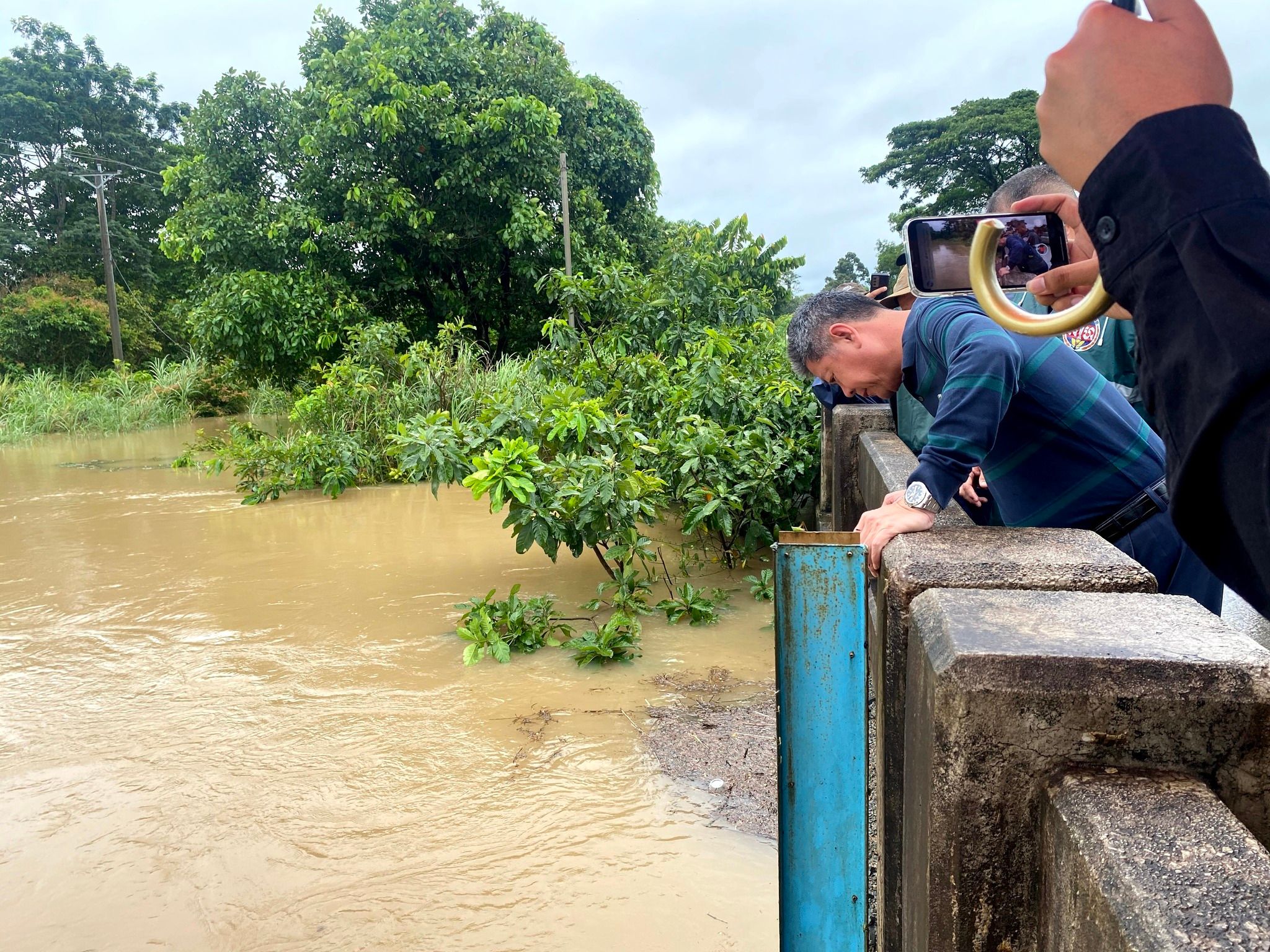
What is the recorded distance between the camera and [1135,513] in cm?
206

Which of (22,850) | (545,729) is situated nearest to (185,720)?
(22,850)

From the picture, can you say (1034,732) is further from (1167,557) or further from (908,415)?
(908,415)

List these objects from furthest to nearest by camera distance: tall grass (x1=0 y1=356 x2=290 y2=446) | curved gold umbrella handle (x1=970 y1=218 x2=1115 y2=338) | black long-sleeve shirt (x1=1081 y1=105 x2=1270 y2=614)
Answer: tall grass (x1=0 y1=356 x2=290 y2=446), curved gold umbrella handle (x1=970 y1=218 x2=1115 y2=338), black long-sleeve shirt (x1=1081 y1=105 x2=1270 y2=614)

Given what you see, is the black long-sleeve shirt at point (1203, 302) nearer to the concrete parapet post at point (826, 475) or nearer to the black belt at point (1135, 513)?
the black belt at point (1135, 513)

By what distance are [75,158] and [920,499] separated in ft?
100

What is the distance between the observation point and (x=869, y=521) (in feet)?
6.54

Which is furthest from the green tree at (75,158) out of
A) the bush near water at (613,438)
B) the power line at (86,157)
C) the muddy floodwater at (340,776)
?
the muddy floodwater at (340,776)

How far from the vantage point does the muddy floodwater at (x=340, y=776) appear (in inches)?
97.4

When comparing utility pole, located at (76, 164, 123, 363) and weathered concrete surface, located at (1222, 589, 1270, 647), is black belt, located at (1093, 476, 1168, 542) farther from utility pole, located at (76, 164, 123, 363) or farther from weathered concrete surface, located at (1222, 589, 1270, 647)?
utility pole, located at (76, 164, 123, 363)

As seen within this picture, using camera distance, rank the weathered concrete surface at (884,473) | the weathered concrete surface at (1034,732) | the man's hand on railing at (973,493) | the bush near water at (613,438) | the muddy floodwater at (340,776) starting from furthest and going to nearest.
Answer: the bush near water at (613,438) < the man's hand on railing at (973,493) < the muddy floodwater at (340,776) < the weathered concrete surface at (884,473) < the weathered concrete surface at (1034,732)

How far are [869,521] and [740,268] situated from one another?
7.12 m

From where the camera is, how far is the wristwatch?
1955 millimetres

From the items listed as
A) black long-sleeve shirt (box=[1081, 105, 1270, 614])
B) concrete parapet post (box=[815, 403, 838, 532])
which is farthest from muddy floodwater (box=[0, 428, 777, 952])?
black long-sleeve shirt (box=[1081, 105, 1270, 614])

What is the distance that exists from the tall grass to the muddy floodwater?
9651 millimetres
